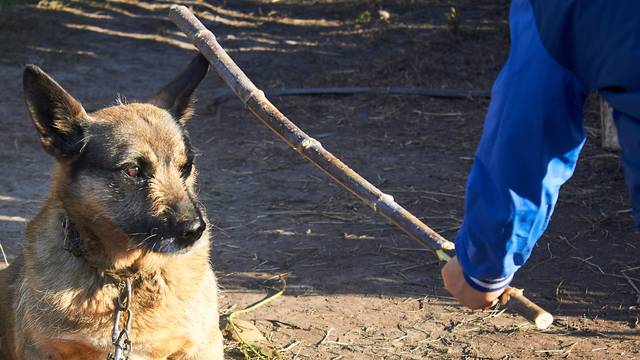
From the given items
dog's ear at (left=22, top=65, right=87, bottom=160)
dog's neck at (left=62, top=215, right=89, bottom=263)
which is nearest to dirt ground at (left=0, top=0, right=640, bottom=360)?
dog's neck at (left=62, top=215, right=89, bottom=263)

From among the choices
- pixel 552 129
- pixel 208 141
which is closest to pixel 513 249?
pixel 552 129

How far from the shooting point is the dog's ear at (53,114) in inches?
95.0

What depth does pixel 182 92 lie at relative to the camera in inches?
118

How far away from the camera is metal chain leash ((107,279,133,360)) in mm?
2389

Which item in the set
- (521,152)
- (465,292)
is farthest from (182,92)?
(521,152)

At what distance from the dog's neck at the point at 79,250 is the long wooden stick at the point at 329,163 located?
1043 mm

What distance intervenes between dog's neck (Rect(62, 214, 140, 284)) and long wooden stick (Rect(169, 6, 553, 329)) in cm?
104

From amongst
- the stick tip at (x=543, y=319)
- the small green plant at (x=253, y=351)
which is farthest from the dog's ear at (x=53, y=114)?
the stick tip at (x=543, y=319)

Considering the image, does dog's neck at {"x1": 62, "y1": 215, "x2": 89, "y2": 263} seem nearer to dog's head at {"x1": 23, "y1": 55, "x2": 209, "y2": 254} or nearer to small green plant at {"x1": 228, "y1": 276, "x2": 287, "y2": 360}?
dog's head at {"x1": 23, "y1": 55, "x2": 209, "y2": 254}

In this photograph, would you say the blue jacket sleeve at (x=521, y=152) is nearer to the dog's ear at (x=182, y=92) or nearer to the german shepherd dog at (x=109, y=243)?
the german shepherd dog at (x=109, y=243)

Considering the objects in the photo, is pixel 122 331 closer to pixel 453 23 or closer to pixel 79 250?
pixel 79 250

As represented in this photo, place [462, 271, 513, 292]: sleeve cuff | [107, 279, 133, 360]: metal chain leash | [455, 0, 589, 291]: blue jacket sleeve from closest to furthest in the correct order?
[455, 0, 589, 291]: blue jacket sleeve, [462, 271, 513, 292]: sleeve cuff, [107, 279, 133, 360]: metal chain leash

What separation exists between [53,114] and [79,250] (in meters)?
0.68

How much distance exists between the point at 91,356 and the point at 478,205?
2111 mm
